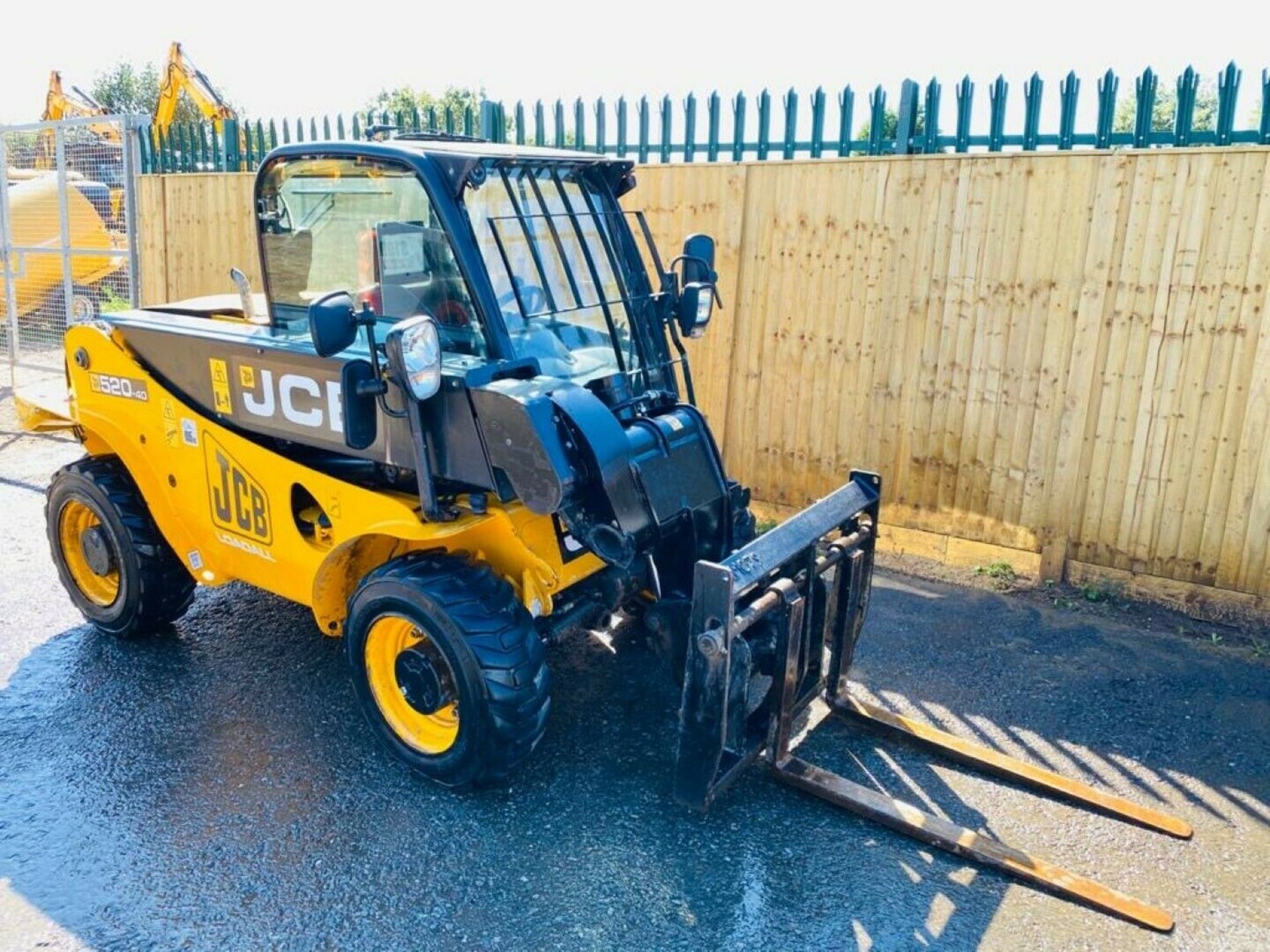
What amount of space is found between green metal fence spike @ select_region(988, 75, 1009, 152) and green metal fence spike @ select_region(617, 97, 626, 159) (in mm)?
2536

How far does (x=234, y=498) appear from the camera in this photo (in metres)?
4.73

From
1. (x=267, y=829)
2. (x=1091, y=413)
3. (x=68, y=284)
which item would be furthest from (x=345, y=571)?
(x=68, y=284)

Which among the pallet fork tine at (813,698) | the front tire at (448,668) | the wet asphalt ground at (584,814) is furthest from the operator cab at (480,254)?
the wet asphalt ground at (584,814)

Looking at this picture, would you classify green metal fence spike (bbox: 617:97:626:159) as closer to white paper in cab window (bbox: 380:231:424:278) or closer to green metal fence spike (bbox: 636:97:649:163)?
green metal fence spike (bbox: 636:97:649:163)

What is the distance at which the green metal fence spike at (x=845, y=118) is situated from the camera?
655cm

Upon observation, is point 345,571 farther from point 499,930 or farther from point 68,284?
point 68,284

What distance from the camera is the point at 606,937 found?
132 inches

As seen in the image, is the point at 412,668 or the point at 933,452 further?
the point at 933,452

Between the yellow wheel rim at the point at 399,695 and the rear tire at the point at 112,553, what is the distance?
5.69ft

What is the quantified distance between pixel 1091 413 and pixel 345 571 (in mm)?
4439

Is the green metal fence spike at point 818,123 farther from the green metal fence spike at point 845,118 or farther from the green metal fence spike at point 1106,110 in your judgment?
the green metal fence spike at point 1106,110

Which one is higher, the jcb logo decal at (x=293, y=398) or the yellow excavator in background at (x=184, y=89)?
the yellow excavator in background at (x=184, y=89)

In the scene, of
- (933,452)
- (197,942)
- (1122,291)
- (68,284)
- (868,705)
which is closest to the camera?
(197,942)

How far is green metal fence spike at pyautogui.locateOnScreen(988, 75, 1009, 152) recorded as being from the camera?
20.1 ft
